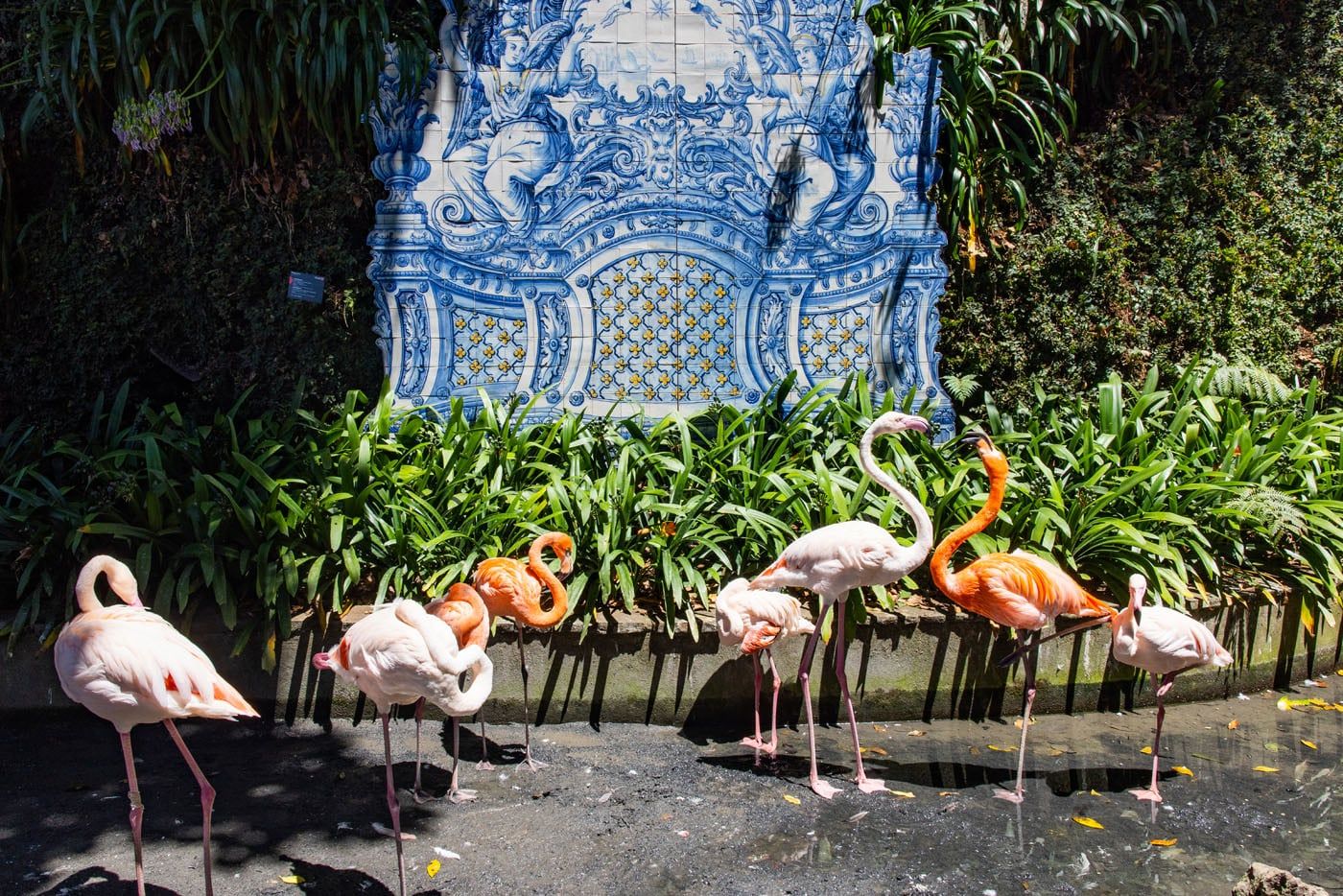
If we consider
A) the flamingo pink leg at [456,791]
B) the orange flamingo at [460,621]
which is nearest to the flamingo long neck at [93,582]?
the orange flamingo at [460,621]

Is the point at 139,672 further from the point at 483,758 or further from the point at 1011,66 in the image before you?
the point at 1011,66

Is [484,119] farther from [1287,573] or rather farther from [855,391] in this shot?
[1287,573]

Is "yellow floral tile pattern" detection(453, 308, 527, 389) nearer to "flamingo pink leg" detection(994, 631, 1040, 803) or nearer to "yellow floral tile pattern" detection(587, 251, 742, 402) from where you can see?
"yellow floral tile pattern" detection(587, 251, 742, 402)

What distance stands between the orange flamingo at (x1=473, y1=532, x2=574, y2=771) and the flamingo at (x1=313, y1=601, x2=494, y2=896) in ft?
2.21

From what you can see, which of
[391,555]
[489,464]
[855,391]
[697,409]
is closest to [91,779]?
[391,555]

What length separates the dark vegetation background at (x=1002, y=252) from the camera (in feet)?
21.3

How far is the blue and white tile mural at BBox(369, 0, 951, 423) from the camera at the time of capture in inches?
251

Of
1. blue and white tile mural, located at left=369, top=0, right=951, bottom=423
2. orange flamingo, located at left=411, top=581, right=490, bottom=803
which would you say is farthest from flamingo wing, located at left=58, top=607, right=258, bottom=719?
blue and white tile mural, located at left=369, top=0, right=951, bottom=423

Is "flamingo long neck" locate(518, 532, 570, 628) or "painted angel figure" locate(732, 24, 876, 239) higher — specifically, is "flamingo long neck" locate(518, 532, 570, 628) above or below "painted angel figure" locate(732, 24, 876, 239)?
below

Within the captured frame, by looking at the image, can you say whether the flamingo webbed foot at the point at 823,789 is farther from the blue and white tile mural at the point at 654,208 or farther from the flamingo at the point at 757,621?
the blue and white tile mural at the point at 654,208

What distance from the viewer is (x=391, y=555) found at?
5.05 m

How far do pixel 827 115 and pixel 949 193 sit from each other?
0.90 m

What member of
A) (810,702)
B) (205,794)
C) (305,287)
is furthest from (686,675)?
(305,287)

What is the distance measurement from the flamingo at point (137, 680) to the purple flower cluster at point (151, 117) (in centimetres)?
382
